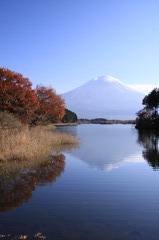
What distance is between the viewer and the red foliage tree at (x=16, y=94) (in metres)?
27.4

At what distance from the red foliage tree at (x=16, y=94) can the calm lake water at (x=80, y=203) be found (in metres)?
12.5

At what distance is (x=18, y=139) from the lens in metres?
18.5

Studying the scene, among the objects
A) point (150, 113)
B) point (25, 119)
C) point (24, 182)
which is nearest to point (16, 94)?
point (25, 119)

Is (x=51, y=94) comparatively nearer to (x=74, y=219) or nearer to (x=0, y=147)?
(x=0, y=147)

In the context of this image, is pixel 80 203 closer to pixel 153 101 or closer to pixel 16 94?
pixel 16 94

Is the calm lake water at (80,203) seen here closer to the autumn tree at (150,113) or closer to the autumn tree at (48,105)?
the autumn tree at (48,105)

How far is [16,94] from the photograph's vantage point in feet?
91.8

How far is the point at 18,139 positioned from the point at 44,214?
1056 cm

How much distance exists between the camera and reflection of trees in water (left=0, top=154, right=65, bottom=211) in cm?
960

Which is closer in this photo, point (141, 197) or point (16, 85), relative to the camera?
point (141, 197)

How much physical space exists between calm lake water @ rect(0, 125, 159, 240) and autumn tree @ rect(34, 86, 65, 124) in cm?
2074

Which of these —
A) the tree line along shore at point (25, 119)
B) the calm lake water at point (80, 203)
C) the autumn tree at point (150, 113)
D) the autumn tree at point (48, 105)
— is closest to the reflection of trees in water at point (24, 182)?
the calm lake water at point (80, 203)

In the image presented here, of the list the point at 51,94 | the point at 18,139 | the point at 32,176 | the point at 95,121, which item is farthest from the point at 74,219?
the point at 95,121

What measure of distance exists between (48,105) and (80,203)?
28.2 metres
